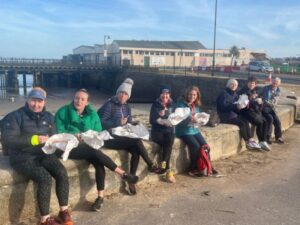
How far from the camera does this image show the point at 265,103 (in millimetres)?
7855

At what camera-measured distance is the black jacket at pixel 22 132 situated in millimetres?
3732

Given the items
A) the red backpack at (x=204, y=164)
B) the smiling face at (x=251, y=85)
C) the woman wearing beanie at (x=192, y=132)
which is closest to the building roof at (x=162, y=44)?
the smiling face at (x=251, y=85)

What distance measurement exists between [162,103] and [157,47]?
71393mm

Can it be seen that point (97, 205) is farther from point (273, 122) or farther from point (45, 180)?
point (273, 122)

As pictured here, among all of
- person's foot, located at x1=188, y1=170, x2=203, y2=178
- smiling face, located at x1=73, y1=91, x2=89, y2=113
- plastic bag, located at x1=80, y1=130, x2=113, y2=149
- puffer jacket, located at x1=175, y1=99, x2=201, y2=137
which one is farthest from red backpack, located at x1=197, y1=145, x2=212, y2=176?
smiling face, located at x1=73, y1=91, x2=89, y2=113

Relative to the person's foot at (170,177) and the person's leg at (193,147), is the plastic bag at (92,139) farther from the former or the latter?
the person's leg at (193,147)

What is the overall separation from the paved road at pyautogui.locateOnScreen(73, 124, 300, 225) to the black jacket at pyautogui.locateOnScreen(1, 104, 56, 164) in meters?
0.87

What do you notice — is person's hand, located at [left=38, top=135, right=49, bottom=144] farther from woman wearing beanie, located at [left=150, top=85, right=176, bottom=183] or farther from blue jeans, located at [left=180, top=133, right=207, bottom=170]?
blue jeans, located at [left=180, top=133, right=207, bottom=170]

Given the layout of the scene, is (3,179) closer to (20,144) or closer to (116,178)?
(20,144)

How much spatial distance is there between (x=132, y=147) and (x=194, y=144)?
1.16m

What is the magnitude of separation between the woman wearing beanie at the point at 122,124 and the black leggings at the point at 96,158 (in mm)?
516

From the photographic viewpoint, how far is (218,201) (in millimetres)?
4449

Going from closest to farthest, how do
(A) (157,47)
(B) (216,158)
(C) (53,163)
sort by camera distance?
(C) (53,163) < (B) (216,158) < (A) (157,47)

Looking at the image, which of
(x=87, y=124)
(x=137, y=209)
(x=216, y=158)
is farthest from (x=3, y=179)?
(x=216, y=158)
